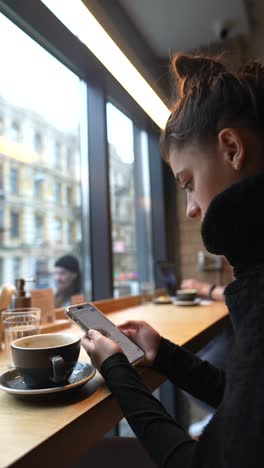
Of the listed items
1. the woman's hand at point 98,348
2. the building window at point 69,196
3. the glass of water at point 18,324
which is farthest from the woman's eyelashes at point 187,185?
the building window at point 69,196

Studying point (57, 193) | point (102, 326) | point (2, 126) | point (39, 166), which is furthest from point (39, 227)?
point (102, 326)

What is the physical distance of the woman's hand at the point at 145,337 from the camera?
32.5 inches

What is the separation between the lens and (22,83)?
5.66ft

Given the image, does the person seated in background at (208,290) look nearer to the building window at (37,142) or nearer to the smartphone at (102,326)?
the building window at (37,142)

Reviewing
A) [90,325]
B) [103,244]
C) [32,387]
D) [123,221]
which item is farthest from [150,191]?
[32,387]

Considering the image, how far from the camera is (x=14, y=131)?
1.73 metres

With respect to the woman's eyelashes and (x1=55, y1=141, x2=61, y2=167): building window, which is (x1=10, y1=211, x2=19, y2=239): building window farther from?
the woman's eyelashes

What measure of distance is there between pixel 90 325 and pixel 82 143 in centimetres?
151

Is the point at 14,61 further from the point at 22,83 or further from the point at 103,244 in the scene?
the point at 103,244

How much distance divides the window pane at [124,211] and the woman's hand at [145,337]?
1254 mm

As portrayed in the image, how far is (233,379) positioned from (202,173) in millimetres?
363

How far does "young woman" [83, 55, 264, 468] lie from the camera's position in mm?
494

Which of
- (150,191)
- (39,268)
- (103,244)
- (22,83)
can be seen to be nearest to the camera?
(22,83)

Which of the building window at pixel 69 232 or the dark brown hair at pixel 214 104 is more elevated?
the dark brown hair at pixel 214 104
